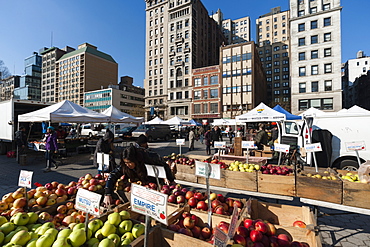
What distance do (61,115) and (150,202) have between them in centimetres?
932

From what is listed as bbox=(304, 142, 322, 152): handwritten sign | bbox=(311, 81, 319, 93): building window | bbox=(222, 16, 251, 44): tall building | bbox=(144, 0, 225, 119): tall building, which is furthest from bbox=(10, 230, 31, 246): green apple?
bbox=(222, 16, 251, 44): tall building

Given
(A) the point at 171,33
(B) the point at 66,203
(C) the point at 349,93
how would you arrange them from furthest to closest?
(C) the point at 349,93, (A) the point at 171,33, (B) the point at 66,203

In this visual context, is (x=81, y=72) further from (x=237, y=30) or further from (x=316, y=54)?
(x=316, y=54)

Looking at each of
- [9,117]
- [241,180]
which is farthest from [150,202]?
[9,117]

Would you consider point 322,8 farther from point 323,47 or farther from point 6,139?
point 6,139

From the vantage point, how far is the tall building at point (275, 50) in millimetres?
68062

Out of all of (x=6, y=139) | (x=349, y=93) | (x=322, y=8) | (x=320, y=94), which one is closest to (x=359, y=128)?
(x=6, y=139)

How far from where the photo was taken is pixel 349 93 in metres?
73.8

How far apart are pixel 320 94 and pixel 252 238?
40.5 meters

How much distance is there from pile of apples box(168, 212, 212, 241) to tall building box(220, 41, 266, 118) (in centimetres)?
4006

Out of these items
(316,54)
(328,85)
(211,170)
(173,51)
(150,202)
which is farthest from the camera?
(173,51)

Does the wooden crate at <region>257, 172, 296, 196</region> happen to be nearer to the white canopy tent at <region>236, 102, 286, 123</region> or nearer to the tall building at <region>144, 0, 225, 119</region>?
the white canopy tent at <region>236, 102, 286, 123</region>

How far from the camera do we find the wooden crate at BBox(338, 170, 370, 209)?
9.45 ft

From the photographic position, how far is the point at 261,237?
191cm
